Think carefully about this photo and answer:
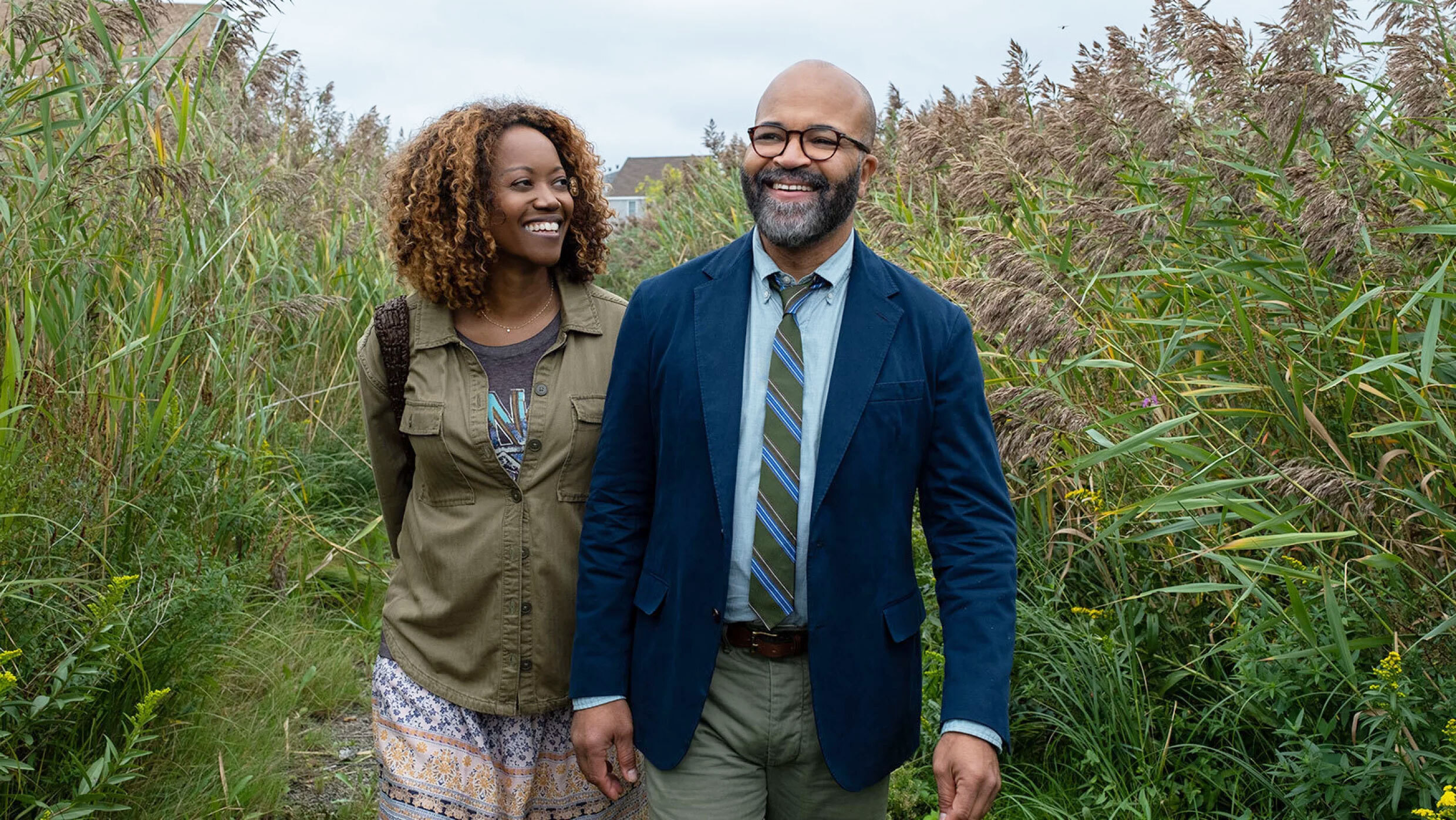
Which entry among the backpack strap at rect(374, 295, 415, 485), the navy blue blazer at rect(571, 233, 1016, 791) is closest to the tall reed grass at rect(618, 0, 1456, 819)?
the navy blue blazer at rect(571, 233, 1016, 791)

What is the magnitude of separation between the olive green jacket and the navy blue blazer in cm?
23

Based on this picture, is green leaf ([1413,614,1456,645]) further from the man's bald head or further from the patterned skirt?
the patterned skirt

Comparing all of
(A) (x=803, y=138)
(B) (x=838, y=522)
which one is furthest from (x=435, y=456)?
(A) (x=803, y=138)

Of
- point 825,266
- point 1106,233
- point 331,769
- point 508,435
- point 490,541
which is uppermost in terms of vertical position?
point 1106,233

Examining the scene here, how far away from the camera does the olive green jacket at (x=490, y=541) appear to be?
292 cm

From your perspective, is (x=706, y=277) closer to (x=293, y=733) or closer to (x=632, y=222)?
(x=293, y=733)

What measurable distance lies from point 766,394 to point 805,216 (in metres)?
0.37

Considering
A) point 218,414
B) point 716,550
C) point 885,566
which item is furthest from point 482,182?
point 218,414

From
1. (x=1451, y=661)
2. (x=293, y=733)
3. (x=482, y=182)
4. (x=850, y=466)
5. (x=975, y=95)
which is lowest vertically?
(x=293, y=733)

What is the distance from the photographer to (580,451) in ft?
9.73

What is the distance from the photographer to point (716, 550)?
256 cm

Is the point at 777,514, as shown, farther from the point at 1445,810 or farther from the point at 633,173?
the point at 633,173

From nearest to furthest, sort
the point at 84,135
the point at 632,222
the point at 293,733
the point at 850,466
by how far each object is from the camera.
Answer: the point at 850,466 → the point at 84,135 → the point at 293,733 → the point at 632,222

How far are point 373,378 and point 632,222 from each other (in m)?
9.86
